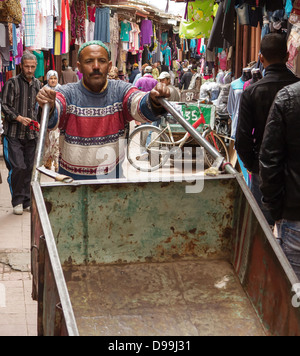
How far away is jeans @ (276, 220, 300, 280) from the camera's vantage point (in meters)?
3.23

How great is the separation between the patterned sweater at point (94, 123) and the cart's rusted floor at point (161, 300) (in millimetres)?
725

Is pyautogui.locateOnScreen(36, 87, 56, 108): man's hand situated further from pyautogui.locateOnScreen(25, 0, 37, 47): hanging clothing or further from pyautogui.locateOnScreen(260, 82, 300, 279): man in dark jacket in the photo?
pyautogui.locateOnScreen(25, 0, 37, 47): hanging clothing

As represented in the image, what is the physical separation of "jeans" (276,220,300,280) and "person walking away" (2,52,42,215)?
4690mm

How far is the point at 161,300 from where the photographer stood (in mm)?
3420

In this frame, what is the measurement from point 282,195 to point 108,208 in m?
0.95

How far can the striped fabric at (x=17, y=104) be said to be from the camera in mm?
7391

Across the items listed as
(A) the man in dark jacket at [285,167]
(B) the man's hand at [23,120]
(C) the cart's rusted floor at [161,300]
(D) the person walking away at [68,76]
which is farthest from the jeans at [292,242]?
(D) the person walking away at [68,76]

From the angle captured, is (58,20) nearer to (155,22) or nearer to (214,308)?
(214,308)

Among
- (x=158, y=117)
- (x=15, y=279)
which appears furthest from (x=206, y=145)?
(x=15, y=279)

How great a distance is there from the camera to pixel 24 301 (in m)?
4.68

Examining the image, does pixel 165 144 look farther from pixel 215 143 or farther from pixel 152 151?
pixel 215 143

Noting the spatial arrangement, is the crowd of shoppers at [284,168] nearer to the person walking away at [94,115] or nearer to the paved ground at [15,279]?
the person walking away at [94,115]

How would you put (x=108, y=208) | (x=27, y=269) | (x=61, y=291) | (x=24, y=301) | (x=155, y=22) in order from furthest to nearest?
1. (x=155, y=22)
2. (x=27, y=269)
3. (x=24, y=301)
4. (x=108, y=208)
5. (x=61, y=291)
